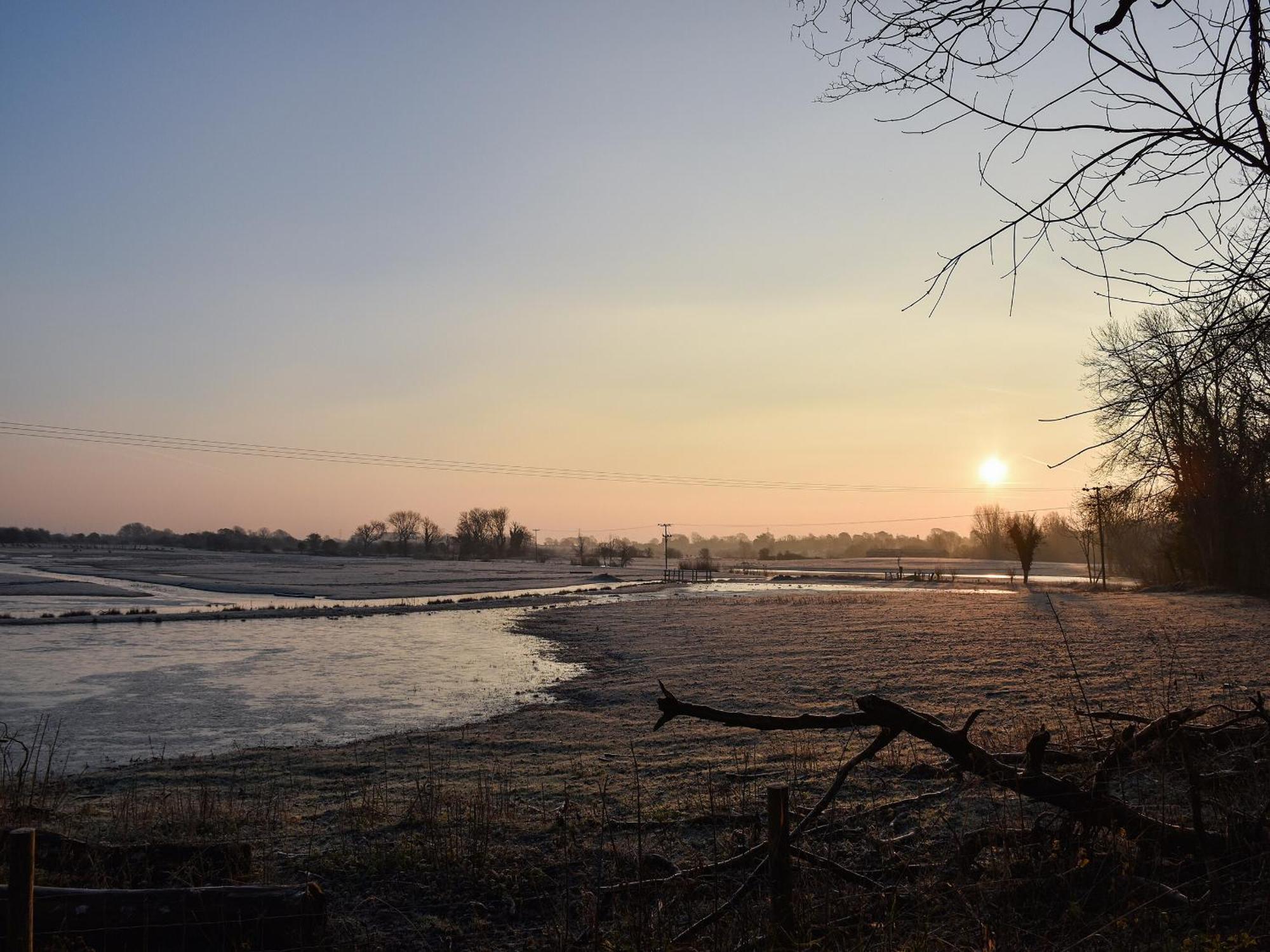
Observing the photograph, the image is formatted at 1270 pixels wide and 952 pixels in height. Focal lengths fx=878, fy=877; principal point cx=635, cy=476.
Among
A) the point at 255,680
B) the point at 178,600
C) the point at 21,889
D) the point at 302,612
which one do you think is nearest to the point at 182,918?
the point at 21,889

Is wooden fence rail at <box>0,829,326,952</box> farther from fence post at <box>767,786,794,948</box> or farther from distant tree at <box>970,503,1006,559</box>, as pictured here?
distant tree at <box>970,503,1006,559</box>

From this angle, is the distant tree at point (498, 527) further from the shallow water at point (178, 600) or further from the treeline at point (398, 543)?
the shallow water at point (178, 600)

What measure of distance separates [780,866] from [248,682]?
63.0ft

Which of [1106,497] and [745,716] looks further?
[1106,497]

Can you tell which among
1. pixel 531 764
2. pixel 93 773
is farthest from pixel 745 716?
pixel 93 773

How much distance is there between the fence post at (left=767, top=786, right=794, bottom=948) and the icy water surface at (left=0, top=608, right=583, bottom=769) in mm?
11318

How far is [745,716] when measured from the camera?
15.9ft

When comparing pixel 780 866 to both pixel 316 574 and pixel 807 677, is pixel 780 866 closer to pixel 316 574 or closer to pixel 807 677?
pixel 807 677

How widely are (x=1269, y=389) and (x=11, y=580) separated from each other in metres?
74.5

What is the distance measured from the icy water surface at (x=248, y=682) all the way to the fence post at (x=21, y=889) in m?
9.77

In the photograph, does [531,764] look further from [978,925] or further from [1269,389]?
[1269,389]

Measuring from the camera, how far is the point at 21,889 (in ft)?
14.1

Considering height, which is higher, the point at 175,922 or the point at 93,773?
the point at 175,922

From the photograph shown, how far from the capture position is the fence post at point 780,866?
464 cm
